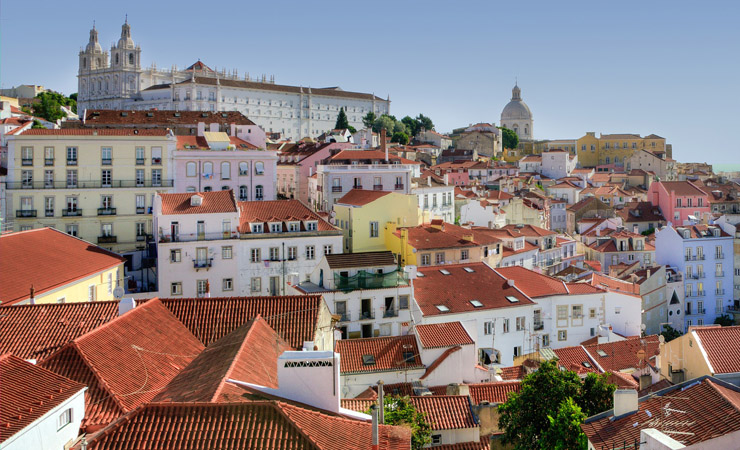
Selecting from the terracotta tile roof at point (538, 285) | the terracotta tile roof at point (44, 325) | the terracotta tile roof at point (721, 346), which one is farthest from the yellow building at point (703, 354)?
the terracotta tile roof at point (538, 285)

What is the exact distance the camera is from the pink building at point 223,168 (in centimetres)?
4891

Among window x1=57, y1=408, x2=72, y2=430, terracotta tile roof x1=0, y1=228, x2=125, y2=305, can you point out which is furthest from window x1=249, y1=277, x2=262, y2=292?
window x1=57, y1=408, x2=72, y2=430

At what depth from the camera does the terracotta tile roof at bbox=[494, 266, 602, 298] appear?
134 feet

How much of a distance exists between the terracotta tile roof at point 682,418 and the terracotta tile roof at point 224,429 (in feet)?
24.2

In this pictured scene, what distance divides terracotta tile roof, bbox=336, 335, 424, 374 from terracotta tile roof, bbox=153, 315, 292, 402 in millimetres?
9363

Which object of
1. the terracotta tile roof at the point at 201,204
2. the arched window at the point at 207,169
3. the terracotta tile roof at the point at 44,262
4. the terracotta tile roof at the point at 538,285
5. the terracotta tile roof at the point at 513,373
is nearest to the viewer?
the terracotta tile roof at the point at 44,262

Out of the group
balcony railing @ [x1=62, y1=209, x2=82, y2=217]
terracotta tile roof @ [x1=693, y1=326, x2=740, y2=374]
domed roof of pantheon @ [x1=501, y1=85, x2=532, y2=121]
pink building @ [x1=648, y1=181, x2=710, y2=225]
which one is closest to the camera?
terracotta tile roof @ [x1=693, y1=326, x2=740, y2=374]

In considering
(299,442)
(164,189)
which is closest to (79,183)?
(164,189)

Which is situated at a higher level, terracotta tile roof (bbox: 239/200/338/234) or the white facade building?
the white facade building

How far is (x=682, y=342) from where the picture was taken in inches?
881

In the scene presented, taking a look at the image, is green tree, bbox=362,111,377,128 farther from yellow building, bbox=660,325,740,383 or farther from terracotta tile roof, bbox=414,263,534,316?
yellow building, bbox=660,325,740,383

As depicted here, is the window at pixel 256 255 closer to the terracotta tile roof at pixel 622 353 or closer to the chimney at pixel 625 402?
the terracotta tile roof at pixel 622 353

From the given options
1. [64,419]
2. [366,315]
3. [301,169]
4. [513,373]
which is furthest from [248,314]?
[301,169]

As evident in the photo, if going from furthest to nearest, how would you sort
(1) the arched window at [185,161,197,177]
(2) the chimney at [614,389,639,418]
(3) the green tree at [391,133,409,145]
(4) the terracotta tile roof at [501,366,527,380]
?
1. (3) the green tree at [391,133,409,145]
2. (1) the arched window at [185,161,197,177]
3. (4) the terracotta tile roof at [501,366,527,380]
4. (2) the chimney at [614,389,639,418]
